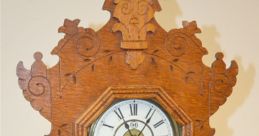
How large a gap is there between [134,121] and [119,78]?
117 mm

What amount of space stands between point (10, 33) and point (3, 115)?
24 centimetres

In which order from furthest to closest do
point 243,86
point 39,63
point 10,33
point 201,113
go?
point 243,86
point 10,33
point 201,113
point 39,63

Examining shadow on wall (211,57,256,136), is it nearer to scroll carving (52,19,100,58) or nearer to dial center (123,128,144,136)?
dial center (123,128,144,136)

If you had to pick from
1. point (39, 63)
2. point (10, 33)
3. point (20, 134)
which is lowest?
point (20, 134)

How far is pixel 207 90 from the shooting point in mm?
1167

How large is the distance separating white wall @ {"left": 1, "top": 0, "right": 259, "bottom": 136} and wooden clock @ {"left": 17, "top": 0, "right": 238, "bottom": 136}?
0.25m

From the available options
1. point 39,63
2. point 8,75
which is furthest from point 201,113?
point 8,75

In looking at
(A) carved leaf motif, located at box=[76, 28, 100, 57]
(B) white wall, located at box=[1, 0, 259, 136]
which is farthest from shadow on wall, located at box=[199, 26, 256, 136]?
(A) carved leaf motif, located at box=[76, 28, 100, 57]

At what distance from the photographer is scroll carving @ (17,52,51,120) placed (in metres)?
1.06

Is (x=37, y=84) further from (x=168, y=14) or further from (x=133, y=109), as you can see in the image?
(x=168, y=14)

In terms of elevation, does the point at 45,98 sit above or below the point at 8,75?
below

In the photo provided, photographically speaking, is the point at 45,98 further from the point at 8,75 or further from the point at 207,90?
the point at 207,90

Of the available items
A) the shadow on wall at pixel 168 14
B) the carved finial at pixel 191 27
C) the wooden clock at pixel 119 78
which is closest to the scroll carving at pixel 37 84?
the wooden clock at pixel 119 78

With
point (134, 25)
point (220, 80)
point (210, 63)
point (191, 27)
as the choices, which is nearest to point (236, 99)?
point (210, 63)
